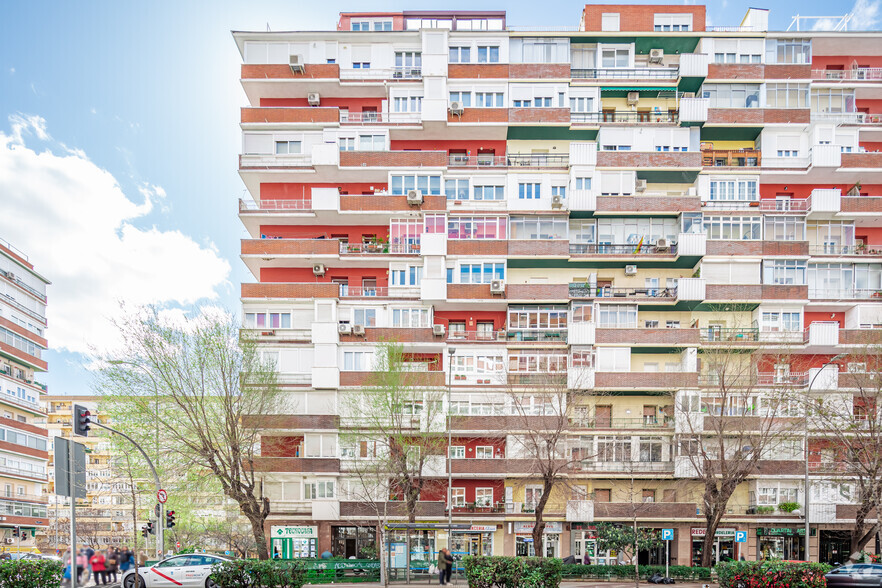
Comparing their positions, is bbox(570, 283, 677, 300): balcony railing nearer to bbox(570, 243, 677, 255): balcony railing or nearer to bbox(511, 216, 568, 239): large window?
bbox(570, 243, 677, 255): balcony railing

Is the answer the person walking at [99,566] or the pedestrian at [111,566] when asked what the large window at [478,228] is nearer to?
the pedestrian at [111,566]

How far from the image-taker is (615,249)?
48531mm

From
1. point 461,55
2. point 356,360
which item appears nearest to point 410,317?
point 356,360

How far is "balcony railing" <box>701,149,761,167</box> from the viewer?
49750 millimetres

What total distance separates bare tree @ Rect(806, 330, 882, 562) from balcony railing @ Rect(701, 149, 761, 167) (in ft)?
43.1

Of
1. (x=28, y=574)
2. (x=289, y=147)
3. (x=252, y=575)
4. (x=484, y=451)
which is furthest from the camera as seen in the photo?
(x=289, y=147)

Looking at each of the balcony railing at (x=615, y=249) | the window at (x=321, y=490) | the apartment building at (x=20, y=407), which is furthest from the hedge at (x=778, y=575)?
the apartment building at (x=20, y=407)

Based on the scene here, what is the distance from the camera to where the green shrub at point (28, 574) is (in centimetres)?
2209

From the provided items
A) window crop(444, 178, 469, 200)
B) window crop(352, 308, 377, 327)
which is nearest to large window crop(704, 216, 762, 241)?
window crop(444, 178, 469, 200)

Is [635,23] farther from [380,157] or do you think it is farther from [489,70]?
[380,157]

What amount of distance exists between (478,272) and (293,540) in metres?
20.6

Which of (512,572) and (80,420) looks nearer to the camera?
(80,420)

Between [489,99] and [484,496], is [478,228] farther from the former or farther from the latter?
[484,496]

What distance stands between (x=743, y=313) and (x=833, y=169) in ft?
38.0
